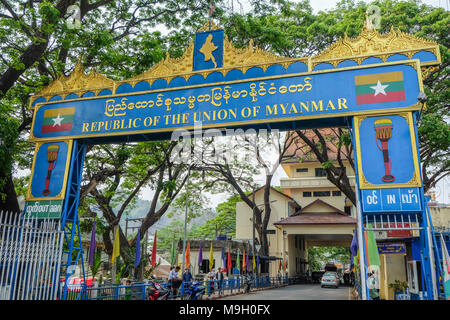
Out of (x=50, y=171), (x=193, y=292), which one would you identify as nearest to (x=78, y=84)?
(x=50, y=171)

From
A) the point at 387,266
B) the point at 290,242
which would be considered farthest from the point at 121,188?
the point at 290,242

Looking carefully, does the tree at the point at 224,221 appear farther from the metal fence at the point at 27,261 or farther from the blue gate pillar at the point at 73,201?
the metal fence at the point at 27,261

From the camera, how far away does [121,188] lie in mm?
22531

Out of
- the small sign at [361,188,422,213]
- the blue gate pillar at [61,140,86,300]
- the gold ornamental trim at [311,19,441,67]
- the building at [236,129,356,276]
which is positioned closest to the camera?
the small sign at [361,188,422,213]

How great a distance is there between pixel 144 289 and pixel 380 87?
912 cm

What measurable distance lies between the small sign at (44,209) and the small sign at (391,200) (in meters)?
7.64

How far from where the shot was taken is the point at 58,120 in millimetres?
10375

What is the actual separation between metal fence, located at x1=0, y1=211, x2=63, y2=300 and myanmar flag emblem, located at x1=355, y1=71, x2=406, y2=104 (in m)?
7.53

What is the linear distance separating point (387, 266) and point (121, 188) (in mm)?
15717

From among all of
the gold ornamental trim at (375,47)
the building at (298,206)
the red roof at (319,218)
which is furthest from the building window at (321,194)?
the gold ornamental trim at (375,47)

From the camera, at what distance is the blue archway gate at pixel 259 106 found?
7.76m

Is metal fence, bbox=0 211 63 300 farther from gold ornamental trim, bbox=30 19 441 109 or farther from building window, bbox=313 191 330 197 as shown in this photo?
building window, bbox=313 191 330 197

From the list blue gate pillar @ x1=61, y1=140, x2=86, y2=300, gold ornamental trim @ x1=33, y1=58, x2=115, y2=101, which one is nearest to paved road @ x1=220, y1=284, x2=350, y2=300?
blue gate pillar @ x1=61, y1=140, x2=86, y2=300

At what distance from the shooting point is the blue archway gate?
7762 mm
